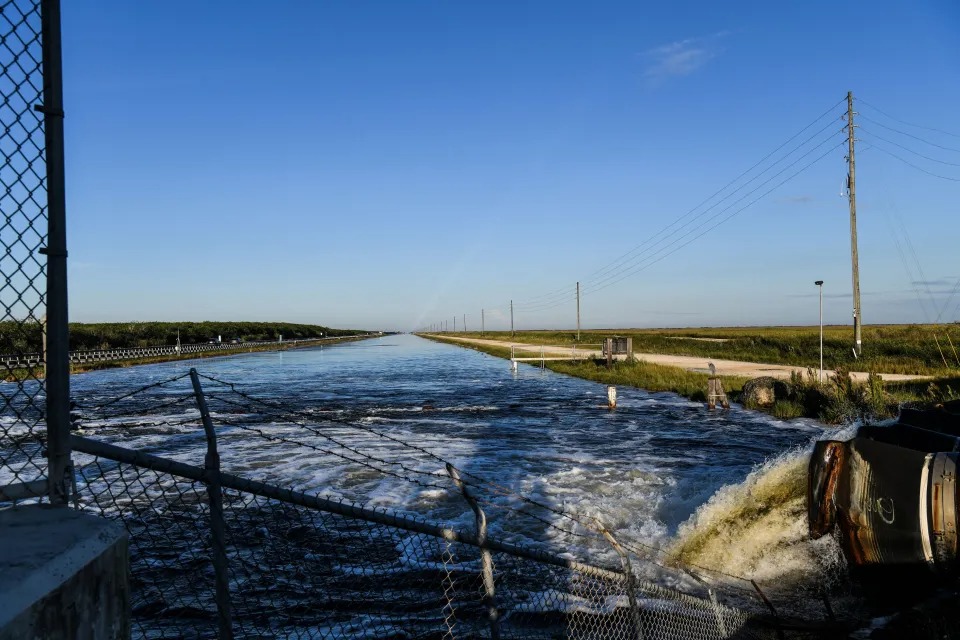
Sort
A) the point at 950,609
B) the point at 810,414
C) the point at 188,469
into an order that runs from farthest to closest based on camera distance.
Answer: the point at 810,414 → the point at 950,609 → the point at 188,469

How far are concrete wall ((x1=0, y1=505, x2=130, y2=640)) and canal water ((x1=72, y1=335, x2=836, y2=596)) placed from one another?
1334 mm

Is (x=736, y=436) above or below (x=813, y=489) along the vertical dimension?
below

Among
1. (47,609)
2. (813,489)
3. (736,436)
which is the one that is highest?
(47,609)

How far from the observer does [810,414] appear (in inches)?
802

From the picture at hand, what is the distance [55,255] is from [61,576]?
1.34m

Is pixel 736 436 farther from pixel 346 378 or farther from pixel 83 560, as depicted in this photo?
pixel 346 378

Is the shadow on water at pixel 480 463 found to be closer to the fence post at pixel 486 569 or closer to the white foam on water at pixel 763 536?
the fence post at pixel 486 569

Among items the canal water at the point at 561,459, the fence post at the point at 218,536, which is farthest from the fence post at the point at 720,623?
the fence post at the point at 218,536

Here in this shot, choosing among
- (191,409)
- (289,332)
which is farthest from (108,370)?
(289,332)

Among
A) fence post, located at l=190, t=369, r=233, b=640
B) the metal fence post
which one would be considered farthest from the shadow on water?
the metal fence post

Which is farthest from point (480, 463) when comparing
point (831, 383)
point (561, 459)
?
point (831, 383)

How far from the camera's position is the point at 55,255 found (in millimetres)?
2691

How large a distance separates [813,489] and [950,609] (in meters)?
1.95

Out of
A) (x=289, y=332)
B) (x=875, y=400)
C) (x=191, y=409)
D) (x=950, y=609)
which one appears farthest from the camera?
(x=289, y=332)
